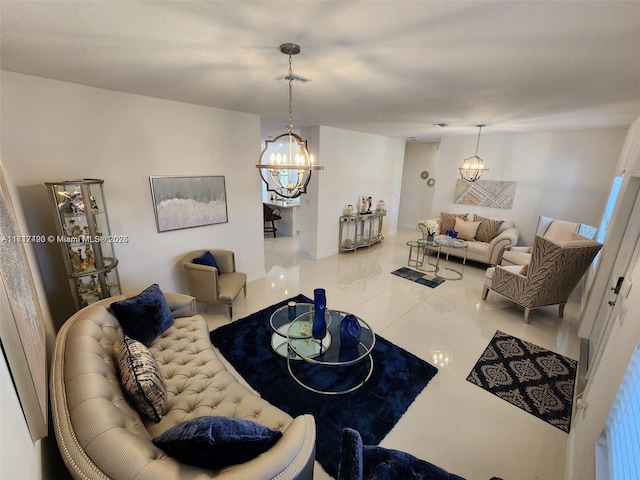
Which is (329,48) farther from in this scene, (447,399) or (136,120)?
(447,399)

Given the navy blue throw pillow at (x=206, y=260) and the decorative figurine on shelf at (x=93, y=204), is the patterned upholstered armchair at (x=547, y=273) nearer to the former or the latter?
the navy blue throw pillow at (x=206, y=260)

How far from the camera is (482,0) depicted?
1.13 m

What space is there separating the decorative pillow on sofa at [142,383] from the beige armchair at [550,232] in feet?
16.7

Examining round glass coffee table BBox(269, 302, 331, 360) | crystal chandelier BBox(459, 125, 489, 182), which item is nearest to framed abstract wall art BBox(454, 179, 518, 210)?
crystal chandelier BBox(459, 125, 489, 182)

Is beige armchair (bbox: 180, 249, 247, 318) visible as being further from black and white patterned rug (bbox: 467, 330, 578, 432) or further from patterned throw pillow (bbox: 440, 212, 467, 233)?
patterned throw pillow (bbox: 440, 212, 467, 233)

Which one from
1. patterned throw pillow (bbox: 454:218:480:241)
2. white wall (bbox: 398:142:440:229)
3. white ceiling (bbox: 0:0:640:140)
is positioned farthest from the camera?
white wall (bbox: 398:142:440:229)

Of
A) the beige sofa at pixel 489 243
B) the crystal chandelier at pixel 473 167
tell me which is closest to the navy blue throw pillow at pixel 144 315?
the beige sofa at pixel 489 243

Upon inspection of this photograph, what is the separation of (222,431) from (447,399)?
1956mm

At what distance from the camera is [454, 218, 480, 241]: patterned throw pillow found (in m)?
5.43

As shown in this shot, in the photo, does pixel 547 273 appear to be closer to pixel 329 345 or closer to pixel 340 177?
pixel 329 345

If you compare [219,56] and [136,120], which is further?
[136,120]

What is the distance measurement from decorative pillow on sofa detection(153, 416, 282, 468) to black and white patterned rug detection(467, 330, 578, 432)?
7.09ft

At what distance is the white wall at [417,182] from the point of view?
24.5ft

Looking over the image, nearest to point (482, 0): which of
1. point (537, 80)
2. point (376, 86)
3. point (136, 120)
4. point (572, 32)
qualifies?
point (572, 32)
